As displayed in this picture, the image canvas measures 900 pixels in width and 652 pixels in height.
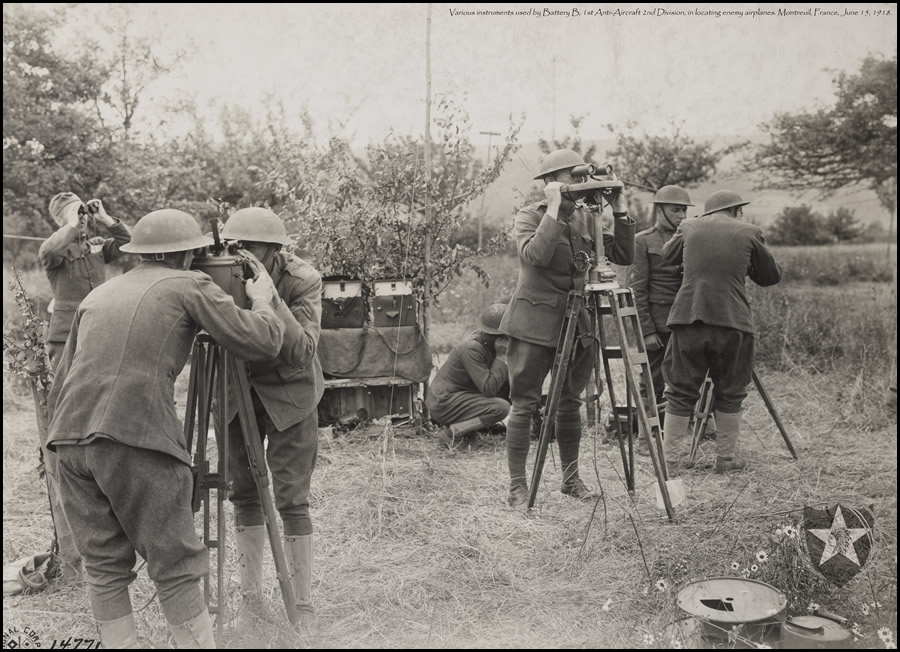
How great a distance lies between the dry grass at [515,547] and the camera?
11.8 ft

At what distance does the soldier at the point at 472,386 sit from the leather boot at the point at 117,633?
3.84m

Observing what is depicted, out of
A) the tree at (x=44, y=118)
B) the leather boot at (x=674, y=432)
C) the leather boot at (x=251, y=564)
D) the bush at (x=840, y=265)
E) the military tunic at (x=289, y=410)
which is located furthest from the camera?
the tree at (x=44, y=118)

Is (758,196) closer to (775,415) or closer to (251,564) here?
(775,415)

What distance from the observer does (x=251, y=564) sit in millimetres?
3801

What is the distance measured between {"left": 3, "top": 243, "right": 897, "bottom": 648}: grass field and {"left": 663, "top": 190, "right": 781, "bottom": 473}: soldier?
43 cm

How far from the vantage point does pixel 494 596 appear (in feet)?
12.9

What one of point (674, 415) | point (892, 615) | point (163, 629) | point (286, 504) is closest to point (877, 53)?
point (674, 415)

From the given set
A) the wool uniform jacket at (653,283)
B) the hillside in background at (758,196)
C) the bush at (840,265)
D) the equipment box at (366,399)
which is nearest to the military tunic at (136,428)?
the equipment box at (366,399)

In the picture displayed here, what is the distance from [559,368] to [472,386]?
2.41 m

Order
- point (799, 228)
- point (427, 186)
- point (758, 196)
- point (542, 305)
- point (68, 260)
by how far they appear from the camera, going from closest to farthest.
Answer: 1. point (542, 305)
2. point (68, 260)
3. point (427, 186)
4. point (758, 196)
5. point (799, 228)

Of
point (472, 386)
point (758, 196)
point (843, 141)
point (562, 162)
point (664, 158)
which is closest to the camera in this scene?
point (562, 162)

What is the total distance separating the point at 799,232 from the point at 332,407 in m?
8.54

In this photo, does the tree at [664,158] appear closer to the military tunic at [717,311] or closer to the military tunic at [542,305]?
the military tunic at [717,311]

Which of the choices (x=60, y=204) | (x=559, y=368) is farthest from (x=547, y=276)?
(x=60, y=204)
